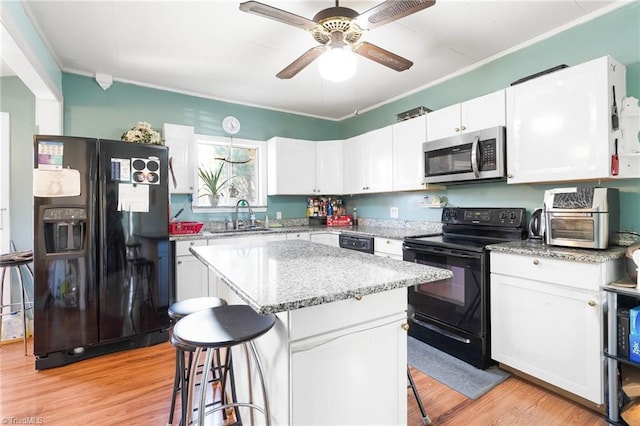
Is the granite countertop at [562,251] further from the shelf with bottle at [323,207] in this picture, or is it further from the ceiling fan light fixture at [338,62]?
the shelf with bottle at [323,207]

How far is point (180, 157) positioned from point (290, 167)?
131 cm

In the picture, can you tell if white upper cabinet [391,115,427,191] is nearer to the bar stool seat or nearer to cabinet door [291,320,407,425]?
cabinet door [291,320,407,425]

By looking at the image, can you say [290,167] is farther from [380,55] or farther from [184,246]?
[380,55]

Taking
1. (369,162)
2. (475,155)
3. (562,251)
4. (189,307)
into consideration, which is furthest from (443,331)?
(369,162)

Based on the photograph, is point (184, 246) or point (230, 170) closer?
point (184, 246)

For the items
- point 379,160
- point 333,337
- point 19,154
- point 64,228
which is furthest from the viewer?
point 379,160

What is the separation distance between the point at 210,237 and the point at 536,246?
9.16 feet

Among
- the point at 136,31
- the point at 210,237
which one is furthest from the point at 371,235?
the point at 136,31

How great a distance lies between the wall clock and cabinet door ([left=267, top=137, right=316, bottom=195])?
0.45m

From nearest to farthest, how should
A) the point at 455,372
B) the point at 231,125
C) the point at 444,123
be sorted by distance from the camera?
1. the point at 455,372
2. the point at 444,123
3. the point at 231,125

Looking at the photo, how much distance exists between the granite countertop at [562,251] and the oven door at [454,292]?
0.19 meters

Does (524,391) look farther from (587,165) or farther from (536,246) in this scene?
(587,165)

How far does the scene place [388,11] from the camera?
155cm

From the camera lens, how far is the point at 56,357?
90.7 inches
